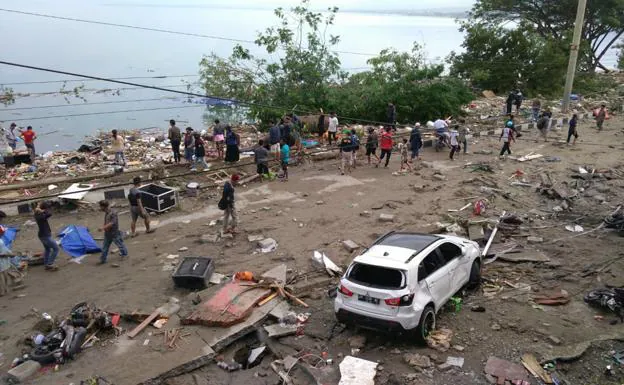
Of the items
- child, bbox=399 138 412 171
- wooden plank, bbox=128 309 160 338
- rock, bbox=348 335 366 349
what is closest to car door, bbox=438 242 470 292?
rock, bbox=348 335 366 349

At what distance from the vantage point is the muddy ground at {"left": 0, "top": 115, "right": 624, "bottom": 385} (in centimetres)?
796

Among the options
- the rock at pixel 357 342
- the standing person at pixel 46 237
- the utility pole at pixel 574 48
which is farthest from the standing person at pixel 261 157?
the utility pole at pixel 574 48

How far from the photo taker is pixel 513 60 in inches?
1340

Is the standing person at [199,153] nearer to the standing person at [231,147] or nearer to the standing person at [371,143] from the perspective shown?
the standing person at [231,147]

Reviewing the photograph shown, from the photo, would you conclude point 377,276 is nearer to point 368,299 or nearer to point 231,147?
point 368,299

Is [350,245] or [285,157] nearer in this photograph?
[350,245]

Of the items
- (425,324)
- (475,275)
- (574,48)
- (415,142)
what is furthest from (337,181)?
(574,48)

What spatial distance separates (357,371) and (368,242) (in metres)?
5.23

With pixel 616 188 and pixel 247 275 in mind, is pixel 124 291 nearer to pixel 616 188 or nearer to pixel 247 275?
pixel 247 275

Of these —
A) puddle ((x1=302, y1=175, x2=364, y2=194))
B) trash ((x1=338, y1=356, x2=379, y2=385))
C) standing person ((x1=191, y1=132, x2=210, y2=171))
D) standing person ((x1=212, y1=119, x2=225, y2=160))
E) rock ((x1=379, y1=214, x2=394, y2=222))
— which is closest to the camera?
trash ((x1=338, y1=356, x2=379, y2=385))

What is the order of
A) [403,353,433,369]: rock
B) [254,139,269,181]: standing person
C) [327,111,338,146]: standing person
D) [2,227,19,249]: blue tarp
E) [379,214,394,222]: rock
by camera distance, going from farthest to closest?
[327,111,338,146]: standing person, [254,139,269,181]: standing person, [379,214,394,222]: rock, [2,227,19,249]: blue tarp, [403,353,433,369]: rock

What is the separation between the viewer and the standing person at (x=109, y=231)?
37.2 feet

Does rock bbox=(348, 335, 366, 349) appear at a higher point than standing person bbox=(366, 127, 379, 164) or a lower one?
lower

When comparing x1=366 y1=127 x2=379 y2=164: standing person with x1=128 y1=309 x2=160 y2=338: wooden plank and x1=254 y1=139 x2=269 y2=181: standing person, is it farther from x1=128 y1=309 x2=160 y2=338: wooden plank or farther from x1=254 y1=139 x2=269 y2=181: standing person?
x1=128 y1=309 x2=160 y2=338: wooden plank
